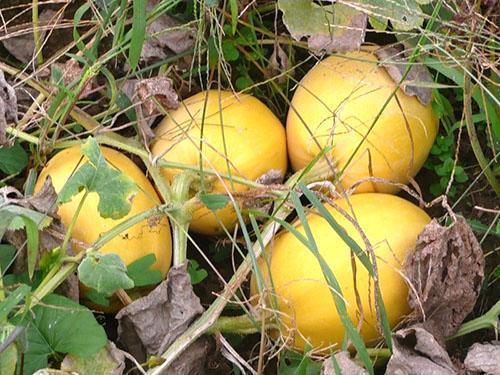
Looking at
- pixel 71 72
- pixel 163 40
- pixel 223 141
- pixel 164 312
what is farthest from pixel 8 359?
pixel 163 40

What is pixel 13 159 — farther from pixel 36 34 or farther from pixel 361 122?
pixel 361 122

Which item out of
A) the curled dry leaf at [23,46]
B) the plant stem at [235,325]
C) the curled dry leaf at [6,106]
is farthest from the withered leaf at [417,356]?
the curled dry leaf at [23,46]

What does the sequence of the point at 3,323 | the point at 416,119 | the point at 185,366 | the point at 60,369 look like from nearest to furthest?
the point at 3,323 → the point at 60,369 → the point at 185,366 → the point at 416,119

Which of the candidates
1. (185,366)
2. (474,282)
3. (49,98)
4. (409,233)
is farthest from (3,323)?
(474,282)

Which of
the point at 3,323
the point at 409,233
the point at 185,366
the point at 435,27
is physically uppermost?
the point at 435,27

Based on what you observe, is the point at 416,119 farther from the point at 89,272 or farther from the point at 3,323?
the point at 3,323

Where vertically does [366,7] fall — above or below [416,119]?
above

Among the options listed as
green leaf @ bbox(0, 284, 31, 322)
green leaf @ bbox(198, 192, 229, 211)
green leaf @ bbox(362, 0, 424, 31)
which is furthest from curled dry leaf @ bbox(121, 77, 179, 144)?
green leaf @ bbox(0, 284, 31, 322)
